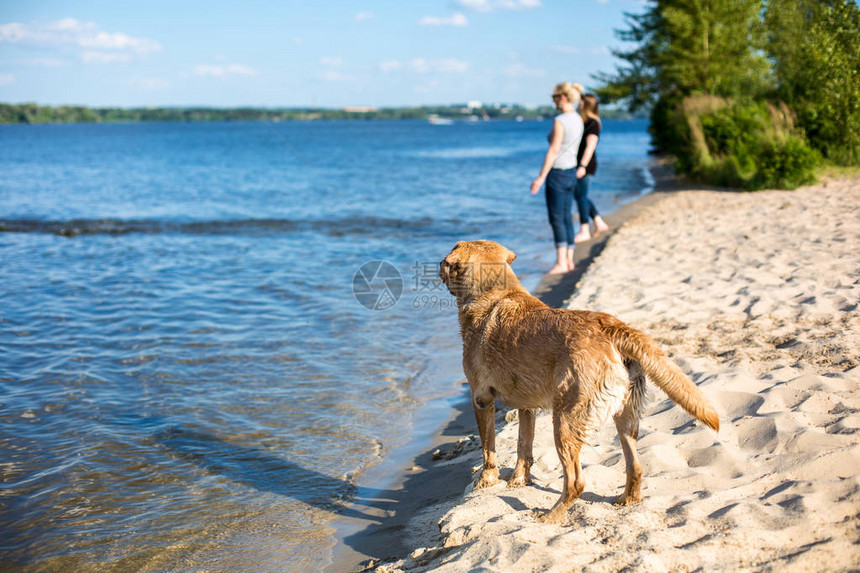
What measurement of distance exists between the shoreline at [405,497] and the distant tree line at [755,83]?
1340cm

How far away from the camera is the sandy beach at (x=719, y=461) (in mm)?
3191

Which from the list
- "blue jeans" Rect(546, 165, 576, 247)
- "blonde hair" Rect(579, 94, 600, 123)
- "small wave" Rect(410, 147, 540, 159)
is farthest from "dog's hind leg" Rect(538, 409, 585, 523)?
"small wave" Rect(410, 147, 540, 159)

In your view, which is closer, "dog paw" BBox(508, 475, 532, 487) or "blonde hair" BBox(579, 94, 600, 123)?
"dog paw" BBox(508, 475, 532, 487)

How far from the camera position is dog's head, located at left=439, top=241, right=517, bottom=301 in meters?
4.50

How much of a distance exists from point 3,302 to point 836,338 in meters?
12.9

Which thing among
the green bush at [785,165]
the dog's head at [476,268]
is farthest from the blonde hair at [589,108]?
the dog's head at [476,268]

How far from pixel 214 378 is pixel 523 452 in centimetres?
477

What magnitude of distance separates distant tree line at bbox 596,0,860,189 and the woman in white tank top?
8.54m

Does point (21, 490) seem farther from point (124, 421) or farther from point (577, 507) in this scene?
point (577, 507)

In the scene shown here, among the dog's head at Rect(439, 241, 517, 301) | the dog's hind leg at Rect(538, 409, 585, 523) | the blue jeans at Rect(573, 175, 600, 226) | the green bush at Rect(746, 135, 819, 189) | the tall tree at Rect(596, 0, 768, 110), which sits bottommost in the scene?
the dog's hind leg at Rect(538, 409, 585, 523)

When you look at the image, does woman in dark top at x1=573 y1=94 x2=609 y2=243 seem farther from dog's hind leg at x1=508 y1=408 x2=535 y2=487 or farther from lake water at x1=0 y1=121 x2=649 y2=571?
dog's hind leg at x1=508 y1=408 x2=535 y2=487

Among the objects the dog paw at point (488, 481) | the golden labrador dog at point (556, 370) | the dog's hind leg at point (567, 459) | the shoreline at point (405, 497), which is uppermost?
the golden labrador dog at point (556, 370)

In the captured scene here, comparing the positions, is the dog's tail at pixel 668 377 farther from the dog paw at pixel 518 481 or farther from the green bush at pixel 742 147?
the green bush at pixel 742 147

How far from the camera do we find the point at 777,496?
354 centimetres
